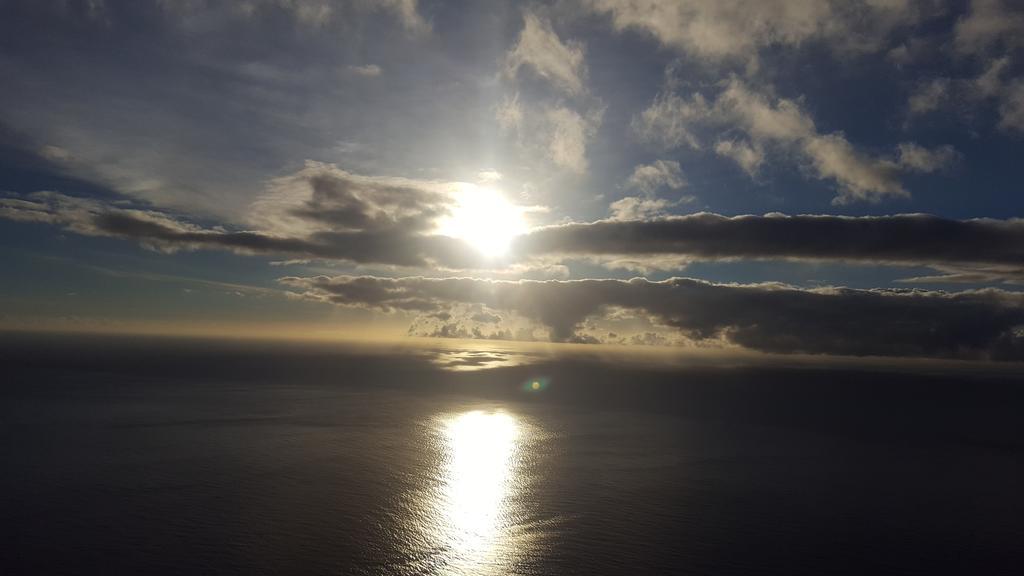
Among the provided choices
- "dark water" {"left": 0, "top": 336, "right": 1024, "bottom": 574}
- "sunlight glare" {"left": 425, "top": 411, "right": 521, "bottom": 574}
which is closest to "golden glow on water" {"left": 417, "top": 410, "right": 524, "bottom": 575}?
"sunlight glare" {"left": 425, "top": 411, "right": 521, "bottom": 574}

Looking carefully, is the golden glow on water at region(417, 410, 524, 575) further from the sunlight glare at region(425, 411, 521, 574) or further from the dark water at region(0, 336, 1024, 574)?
the dark water at region(0, 336, 1024, 574)

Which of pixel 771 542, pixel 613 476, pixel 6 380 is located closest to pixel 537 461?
pixel 613 476

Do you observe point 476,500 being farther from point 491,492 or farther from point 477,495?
point 491,492

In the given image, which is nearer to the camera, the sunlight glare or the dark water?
the dark water

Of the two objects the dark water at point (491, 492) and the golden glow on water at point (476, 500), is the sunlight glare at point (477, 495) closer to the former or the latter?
the golden glow on water at point (476, 500)

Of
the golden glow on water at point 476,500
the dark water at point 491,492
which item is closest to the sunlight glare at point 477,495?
the golden glow on water at point 476,500

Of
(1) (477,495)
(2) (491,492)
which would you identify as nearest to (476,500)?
(1) (477,495)

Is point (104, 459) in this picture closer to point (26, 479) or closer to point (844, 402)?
point (26, 479)
